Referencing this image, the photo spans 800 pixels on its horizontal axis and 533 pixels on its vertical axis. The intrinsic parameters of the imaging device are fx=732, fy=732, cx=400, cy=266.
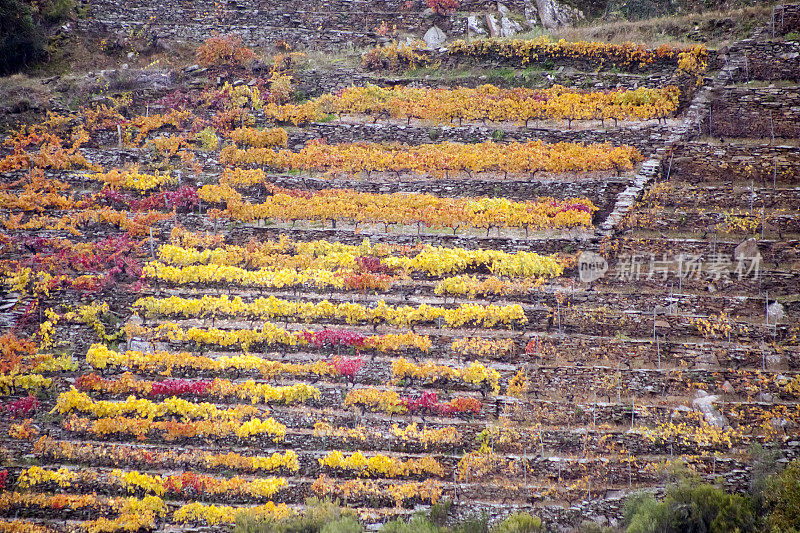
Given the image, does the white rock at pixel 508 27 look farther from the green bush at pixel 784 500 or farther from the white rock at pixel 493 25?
the green bush at pixel 784 500

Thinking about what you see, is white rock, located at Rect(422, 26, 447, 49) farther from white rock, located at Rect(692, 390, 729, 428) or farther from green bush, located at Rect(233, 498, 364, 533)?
green bush, located at Rect(233, 498, 364, 533)

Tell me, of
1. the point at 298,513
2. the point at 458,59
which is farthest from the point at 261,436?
the point at 458,59

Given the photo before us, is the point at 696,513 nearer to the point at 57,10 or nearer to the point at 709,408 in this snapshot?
the point at 709,408

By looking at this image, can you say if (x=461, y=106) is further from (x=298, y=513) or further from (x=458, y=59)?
(x=298, y=513)

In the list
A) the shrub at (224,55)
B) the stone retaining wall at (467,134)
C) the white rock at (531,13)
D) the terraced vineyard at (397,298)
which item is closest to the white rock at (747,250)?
the terraced vineyard at (397,298)

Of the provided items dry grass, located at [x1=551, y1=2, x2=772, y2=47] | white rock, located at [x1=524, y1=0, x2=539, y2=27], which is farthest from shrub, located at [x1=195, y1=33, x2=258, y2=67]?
dry grass, located at [x1=551, y1=2, x2=772, y2=47]

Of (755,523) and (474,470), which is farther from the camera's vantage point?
(474,470)
